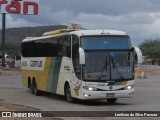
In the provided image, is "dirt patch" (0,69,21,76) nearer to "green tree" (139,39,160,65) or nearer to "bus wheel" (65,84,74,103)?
"bus wheel" (65,84,74,103)

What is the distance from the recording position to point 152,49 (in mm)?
124625

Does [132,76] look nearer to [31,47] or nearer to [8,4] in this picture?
[31,47]

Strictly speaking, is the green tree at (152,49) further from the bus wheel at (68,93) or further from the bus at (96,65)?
the bus at (96,65)

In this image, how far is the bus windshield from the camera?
66.4 feet

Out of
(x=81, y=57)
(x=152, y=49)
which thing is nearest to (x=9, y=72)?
(x=81, y=57)

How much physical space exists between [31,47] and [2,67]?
3276 cm

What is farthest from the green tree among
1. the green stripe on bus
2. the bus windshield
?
the bus windshield

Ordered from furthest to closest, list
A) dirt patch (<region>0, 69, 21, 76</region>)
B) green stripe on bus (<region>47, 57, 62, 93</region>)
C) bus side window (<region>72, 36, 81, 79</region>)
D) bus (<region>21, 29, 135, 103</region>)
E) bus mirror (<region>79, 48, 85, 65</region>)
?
dirt patch (<region>0, 69, 21, 76</region>) < green stripe on bus (<region>47, 57, 62, 93</region>) < bus side window (<region>72, 36, 81, 79</region>) < bus (<region>21, 29, 135, 103</region>) < bus mirror (<region>79, 48, 85, 65</region>)

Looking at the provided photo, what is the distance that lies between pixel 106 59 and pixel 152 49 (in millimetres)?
105655

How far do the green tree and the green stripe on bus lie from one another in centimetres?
9431

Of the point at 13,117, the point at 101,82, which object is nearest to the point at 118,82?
the point at 101,82

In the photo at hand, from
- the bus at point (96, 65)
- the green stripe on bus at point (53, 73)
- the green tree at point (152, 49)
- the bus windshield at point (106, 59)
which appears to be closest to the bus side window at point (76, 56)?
the bus at point (96, 65)

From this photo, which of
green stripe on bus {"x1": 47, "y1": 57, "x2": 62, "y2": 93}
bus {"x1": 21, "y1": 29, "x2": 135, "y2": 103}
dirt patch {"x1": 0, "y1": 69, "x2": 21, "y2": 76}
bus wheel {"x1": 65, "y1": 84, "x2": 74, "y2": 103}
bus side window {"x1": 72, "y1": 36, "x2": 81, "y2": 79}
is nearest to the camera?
bus {"x1": 21, "y1": 29, "x2": 135, "y2": 103}

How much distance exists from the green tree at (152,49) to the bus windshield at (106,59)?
321 feet
